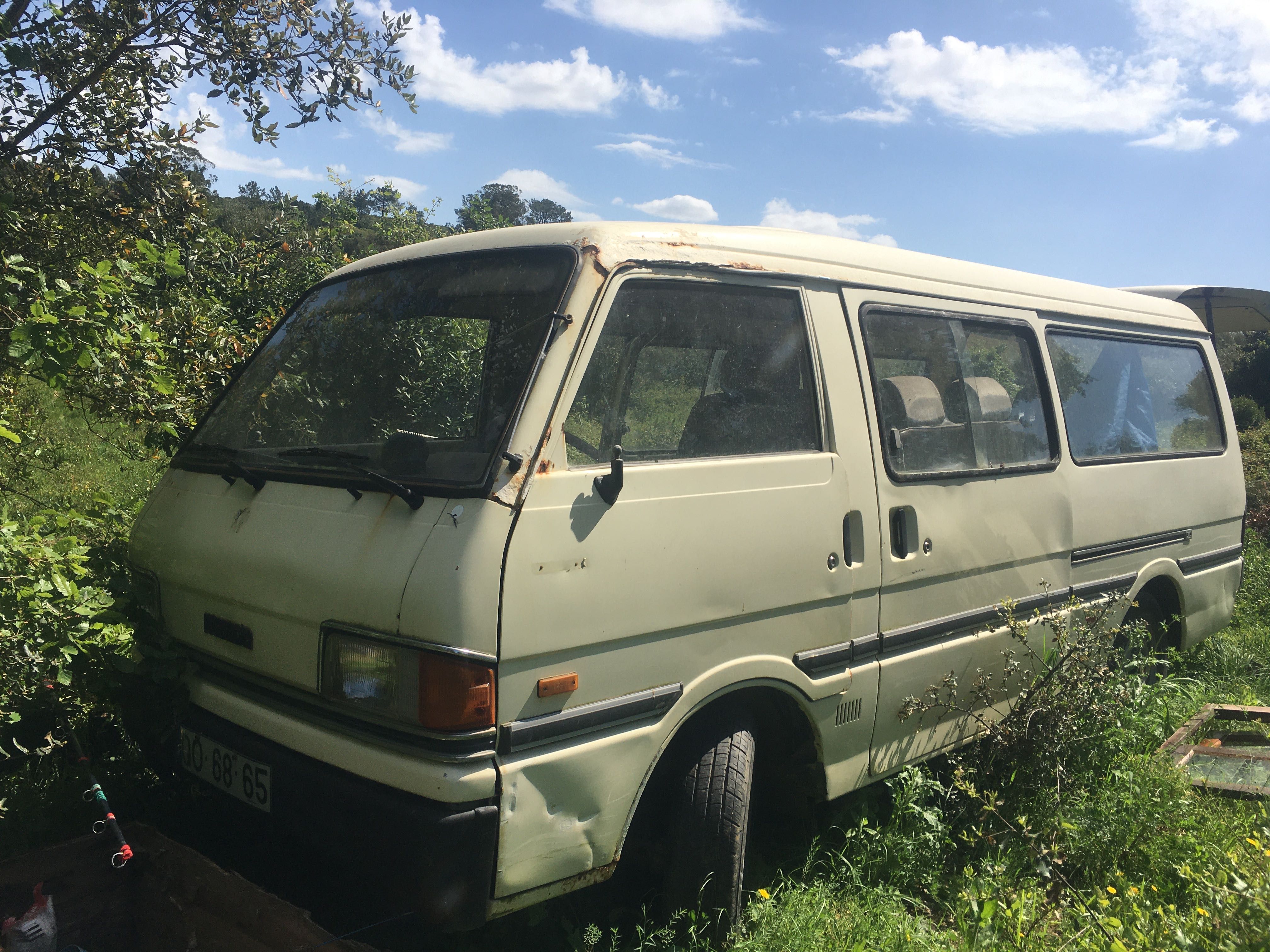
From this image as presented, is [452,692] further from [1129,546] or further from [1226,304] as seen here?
[1226,304]

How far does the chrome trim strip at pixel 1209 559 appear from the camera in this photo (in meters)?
4.79

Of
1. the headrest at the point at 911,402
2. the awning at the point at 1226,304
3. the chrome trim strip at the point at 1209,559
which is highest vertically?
the awning at the point at 1226,304

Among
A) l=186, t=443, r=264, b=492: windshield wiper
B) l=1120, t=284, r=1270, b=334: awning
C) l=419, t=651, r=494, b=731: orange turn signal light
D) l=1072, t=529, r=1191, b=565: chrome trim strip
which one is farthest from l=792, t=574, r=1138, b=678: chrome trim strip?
l=1120, t=284, r=1270, b=334: awning

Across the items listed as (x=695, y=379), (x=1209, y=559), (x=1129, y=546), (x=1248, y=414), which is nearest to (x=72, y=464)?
(x=695, y=379)

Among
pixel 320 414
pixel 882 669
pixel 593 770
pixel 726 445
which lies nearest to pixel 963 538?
pixel 882 669

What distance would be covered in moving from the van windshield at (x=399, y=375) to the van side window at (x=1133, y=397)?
2663 millimetres

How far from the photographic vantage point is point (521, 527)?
2197 millimetres

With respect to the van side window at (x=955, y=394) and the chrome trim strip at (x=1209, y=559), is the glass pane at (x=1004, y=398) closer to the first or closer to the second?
the van side window at (x=955, y=394)

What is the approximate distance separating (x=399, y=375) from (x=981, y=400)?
2.30 m

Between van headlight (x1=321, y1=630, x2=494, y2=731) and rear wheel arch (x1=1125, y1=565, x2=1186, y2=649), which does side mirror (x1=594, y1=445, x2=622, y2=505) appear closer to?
van headlight (x1=321, y1=630, x2=494, y2=731)

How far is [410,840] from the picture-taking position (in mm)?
2066

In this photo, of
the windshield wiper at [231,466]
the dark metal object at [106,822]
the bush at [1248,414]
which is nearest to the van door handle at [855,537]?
the windshield wiper at [231,466]

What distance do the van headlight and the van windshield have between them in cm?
43

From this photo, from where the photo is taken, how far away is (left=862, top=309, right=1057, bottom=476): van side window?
10.7ft
